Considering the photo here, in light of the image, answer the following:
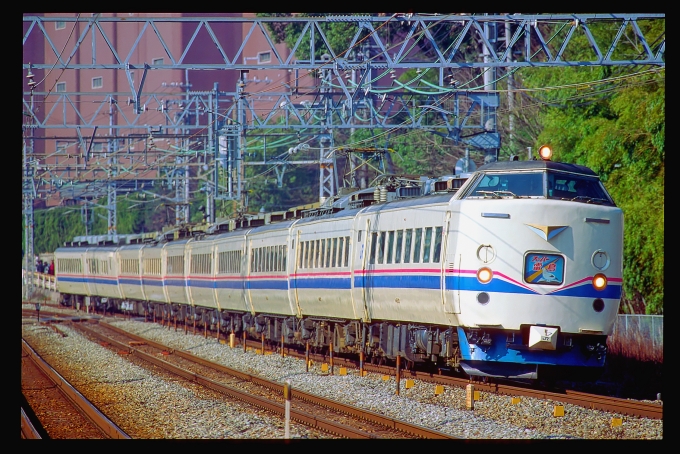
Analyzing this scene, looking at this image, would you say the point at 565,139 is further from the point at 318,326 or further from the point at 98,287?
the point at 98,287

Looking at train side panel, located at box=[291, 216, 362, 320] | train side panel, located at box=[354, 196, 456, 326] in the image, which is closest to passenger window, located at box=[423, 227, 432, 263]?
train side panel, located at box=[354, 196, 456, 326]

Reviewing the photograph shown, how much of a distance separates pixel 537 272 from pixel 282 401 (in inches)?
174

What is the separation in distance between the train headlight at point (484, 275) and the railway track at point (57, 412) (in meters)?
5.01

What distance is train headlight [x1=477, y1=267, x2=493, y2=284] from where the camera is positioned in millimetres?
14578

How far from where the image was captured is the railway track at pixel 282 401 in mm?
12969

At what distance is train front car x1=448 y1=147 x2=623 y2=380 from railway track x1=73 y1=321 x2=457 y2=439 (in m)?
1.99

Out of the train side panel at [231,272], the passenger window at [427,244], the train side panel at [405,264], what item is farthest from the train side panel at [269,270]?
the passenger window at [427,244]

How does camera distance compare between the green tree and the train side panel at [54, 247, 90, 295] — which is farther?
the train side panel at [54, 247, 90, 295]

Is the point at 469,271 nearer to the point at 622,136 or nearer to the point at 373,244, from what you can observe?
the point at 373,244

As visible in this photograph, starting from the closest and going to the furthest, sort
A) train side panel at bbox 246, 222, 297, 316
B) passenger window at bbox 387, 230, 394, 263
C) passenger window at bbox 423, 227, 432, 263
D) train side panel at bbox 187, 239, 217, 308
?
passenger window at bbox 423, 227, 432, 263
passenger window at bbox 387, 230, 394, 263
train side panel at bbox 246, 222, 297, 316
train side panel at bbox 187, 239, 217, 308

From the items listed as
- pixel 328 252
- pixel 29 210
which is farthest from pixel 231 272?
pixel 29 210

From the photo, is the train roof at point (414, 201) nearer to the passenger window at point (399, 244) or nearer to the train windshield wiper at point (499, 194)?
the passenger window at point (399, 244)

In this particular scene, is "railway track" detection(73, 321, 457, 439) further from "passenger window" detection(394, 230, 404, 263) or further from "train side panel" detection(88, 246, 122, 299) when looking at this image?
"train side panel" detection(88, 246, 122, 299)
